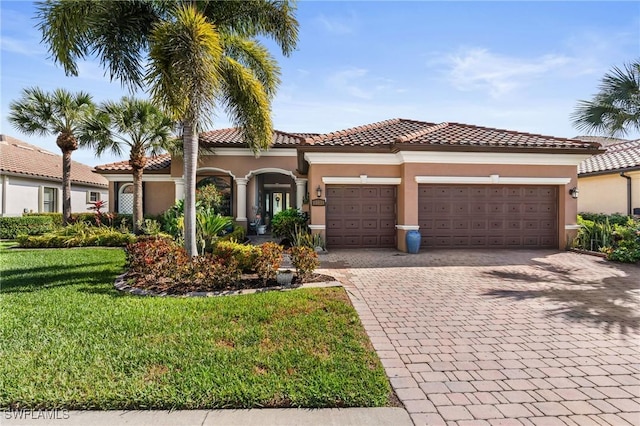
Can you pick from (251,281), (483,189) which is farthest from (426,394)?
(483,189)

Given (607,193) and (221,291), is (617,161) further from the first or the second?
(221,291)

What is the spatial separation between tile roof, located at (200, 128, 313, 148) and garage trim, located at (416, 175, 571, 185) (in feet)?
25.2

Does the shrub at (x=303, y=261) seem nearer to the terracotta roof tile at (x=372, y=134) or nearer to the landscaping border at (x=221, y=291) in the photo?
the landscaping border at (x=221, y=291)

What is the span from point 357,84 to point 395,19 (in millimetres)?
3177

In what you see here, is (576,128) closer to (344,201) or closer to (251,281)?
(344,201)

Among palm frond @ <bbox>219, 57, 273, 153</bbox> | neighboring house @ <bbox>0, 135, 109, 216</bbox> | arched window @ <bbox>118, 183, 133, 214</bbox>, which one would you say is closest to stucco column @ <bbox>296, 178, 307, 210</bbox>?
palm frond @ <bbox>219, 57, 273, 153</bbox>

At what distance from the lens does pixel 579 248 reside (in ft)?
40.9

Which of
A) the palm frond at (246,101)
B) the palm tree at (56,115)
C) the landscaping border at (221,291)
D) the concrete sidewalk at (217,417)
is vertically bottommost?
the concrete sidewalk at (217,417)

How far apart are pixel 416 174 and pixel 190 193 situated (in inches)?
318

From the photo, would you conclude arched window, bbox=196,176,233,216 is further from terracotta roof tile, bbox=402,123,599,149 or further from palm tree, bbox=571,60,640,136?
palm tree, bbox=571,60,640,136

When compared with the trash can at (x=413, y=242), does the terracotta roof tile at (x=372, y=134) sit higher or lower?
higher

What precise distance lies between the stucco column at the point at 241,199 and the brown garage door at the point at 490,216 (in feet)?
31.5

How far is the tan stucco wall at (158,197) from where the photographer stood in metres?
19.6

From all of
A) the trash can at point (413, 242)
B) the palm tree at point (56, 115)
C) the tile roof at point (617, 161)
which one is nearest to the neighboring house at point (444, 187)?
the trash can at point (413, 242)
